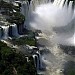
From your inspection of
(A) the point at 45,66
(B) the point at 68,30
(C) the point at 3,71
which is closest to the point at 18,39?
(A) the point at 45,66

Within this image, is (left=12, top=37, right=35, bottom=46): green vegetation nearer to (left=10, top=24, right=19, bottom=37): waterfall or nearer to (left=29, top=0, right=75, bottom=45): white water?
(left=10, top=24, right=19, bottom=37): waterfall

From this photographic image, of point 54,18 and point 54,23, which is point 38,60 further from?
point 54,18

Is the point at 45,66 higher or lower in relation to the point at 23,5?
lower

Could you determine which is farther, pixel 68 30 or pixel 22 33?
pixel 68 30

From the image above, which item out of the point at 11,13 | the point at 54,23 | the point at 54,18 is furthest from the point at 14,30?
the point at 54,18

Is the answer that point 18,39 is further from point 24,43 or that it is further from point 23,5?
point 23,5

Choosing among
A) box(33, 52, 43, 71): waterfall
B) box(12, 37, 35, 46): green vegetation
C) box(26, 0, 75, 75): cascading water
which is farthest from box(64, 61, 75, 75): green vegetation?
box(12, 37, 35, 46): green vegetation

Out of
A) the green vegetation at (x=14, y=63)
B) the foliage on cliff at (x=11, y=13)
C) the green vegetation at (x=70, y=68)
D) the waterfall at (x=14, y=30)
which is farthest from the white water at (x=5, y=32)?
the green vegetation at (x=70, y=68)
